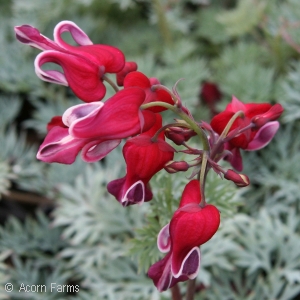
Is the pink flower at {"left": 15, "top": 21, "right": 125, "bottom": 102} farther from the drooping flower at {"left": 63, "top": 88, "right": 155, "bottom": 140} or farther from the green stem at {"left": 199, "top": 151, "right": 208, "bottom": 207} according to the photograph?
the green stem at {"left": 199, "top": 151, "right": 208, "bottom": 207}

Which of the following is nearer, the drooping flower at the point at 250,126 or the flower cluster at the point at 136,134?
the flower cluster at the point at 136,134

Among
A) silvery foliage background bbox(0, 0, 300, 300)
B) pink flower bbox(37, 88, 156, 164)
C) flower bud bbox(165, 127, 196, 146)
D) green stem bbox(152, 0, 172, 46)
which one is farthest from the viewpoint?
green stem bbox(152, 0, 172, 46)

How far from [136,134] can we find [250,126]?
0.26 meters

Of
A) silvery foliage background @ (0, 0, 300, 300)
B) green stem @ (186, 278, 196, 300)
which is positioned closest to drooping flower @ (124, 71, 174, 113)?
silvery foliage background @ (0, 0, 300, 300)

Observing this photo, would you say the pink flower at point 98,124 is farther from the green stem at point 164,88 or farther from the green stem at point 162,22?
the green stem at point 162,22

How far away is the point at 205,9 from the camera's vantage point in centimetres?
243

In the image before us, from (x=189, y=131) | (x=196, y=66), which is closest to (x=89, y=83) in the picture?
(x=189, y=131)

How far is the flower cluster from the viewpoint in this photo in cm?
75

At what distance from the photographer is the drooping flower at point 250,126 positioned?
0.89 metres

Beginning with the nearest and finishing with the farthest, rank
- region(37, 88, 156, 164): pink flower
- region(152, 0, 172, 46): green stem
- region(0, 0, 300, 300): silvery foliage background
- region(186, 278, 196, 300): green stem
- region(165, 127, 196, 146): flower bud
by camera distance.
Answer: region(37, 88, 156, 164): pink flower < region(165, 127, 196, 146): flower bud < region(186, 278, 196, 300): green stem < region(0, 0, 300, 300): silvery foliage background < region(152, 0, 172, 46): green stem

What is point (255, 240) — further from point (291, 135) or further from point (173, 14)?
point (173, 14)

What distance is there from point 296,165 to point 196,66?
630 millimetres

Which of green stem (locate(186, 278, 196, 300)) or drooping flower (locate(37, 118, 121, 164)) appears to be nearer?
drooping flower (locate(37, 118, 121, 164))

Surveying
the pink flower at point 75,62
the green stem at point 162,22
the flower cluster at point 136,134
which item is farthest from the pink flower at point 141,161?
the green stem at point 162,22
